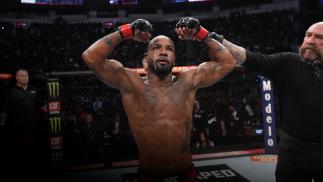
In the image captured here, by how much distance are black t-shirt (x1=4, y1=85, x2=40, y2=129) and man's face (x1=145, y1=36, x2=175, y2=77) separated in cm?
246

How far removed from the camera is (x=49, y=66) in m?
13.7

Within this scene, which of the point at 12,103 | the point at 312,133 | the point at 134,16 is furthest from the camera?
the point at 134,16

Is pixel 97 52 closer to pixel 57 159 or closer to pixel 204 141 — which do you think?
pixel 57 159

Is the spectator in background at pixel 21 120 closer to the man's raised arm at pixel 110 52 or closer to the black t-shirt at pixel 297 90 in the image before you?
the man's raised arm at pixel 110 52

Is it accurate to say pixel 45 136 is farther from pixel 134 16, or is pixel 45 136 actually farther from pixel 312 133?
pixel 134 16

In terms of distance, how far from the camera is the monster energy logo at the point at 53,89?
445cm

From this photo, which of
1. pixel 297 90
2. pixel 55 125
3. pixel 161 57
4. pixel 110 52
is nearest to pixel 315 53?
pixel 297 90

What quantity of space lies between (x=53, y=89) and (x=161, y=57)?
106 inches

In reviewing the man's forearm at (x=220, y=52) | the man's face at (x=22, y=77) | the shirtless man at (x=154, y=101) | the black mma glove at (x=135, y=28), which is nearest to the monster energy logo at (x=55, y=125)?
the man's face at (x=22, y=77)

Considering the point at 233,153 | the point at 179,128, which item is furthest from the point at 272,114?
the point at 179,128

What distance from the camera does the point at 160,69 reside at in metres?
2.21

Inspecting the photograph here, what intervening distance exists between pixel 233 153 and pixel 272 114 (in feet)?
2.75

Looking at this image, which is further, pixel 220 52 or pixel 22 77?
pixel 22 77

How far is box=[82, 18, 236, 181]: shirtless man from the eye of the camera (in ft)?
7.20
